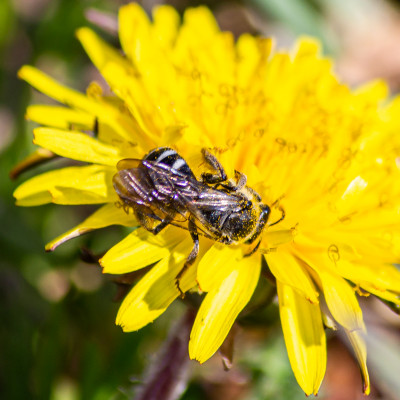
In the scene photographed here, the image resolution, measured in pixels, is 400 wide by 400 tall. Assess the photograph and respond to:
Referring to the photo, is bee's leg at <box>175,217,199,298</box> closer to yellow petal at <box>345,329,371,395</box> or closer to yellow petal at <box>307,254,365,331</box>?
yellow petal at <box>307,254,365,331</box>

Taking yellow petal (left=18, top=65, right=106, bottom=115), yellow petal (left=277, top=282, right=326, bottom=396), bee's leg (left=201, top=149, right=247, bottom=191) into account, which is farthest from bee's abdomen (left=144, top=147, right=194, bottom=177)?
yellow petal (left=277, top=282, right=326, bottom=396)

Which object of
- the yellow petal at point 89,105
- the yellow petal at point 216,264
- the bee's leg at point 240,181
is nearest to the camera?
the yellow petal at point 216,264

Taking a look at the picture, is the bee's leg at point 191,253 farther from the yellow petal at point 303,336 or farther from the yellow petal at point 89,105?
the yellow petal at point 89,105

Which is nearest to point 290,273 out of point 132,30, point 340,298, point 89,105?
point 340,298

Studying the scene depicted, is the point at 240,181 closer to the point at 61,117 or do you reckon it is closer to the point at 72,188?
the point at 72,188

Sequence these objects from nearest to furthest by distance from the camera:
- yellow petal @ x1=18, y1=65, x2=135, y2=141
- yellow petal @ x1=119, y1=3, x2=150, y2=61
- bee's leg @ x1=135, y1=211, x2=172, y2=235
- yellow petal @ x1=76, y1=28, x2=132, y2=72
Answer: bee's leg @ x1=135, y1=211, x2=172, y2=235, yellow petal @ x1=18, y1=65, x2=135, y2=141, yellow petal @ x1=119, y1=3, x2=150, y2=61, yellow petal @ x1=76, y1=28, x2=132, y2=72

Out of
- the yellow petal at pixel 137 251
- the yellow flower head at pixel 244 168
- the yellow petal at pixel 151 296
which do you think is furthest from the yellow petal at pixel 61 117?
the yellow petal at pixel 151 296

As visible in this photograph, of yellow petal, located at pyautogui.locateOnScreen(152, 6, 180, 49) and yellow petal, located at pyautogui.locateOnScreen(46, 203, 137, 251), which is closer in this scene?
yellow petal, located at pyautogui.locateOnScreen(46, 203, 137, 251)
